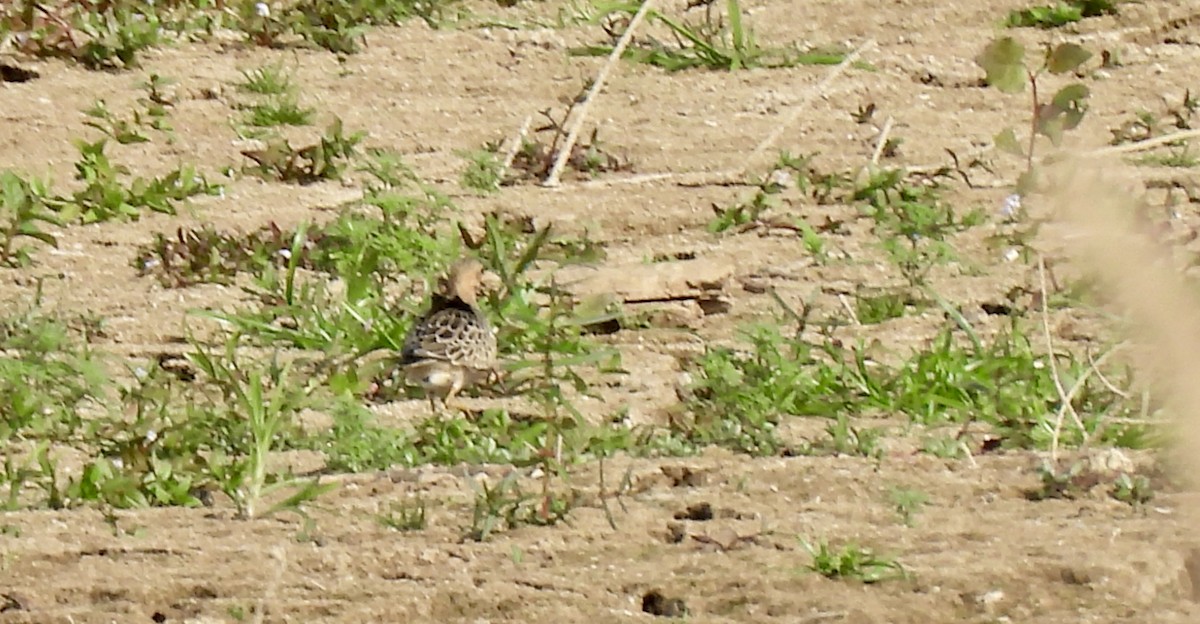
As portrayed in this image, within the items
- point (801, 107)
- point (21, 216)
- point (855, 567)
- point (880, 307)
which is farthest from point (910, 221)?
point (855, 567)

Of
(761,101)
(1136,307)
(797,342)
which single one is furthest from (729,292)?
(1136,307)

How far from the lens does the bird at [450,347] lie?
5.04 meters

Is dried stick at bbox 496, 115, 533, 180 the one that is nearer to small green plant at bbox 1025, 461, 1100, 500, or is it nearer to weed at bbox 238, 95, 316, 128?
weed at bbox 238, 95, 316, 128

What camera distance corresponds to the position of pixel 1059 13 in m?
7.86

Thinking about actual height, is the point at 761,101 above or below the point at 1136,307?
below

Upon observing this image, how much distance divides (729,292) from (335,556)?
258 centimetres

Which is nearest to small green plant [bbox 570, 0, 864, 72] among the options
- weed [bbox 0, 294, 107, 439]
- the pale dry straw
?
weed [bbox 0, 294, 107, 439]

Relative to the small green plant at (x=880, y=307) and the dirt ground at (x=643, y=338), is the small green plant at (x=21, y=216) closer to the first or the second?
the dirt ground at (x=643, y=338)

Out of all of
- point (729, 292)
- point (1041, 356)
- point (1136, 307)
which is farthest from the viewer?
point (729, 292)

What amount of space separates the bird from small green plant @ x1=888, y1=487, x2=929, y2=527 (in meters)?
1.44

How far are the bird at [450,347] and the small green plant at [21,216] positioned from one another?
5.34 ft

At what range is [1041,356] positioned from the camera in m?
5.14

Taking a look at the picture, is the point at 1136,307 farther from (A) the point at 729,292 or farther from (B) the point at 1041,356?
(A) the point at 729,292

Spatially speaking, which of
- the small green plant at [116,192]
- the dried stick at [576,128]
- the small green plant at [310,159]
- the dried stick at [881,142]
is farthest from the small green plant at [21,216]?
the dried stick at [881,142]
